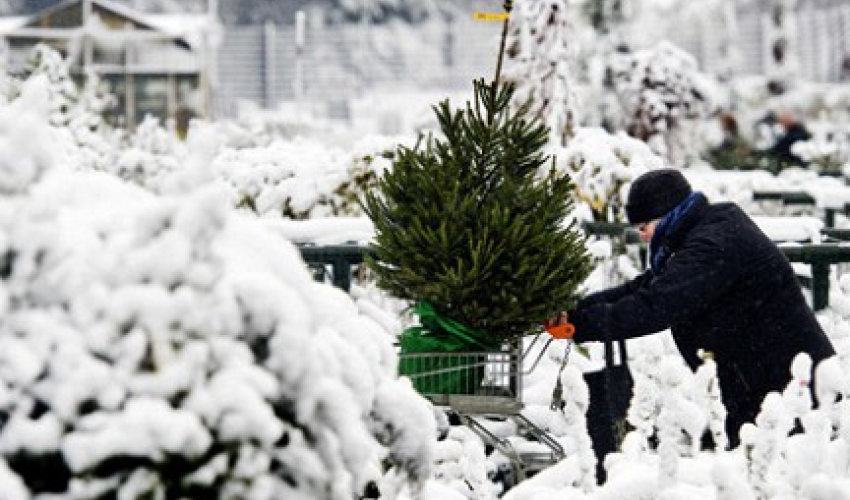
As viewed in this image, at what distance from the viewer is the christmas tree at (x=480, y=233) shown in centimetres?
415

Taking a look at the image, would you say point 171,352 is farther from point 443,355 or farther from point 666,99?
point 666,99

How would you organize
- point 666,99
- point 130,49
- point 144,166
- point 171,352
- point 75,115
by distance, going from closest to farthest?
point 171,352, point 144,166, point 75,115, point 666,99, point 130,49

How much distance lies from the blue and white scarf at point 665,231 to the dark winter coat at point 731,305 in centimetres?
Answer: 2

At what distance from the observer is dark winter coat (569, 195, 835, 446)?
176 inches

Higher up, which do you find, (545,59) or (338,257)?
(545,59)

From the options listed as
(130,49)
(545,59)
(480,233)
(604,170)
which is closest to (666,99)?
(545,59)

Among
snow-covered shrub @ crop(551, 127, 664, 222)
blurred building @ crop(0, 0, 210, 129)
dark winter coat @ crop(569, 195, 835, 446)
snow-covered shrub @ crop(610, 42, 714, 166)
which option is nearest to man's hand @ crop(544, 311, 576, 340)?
dark winter coat @ crop(569, 195, 835, 446)

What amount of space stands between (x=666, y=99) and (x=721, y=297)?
12101 millimetres

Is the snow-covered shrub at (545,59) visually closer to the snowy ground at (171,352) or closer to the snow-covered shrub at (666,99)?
the snow-covered shrub at (666,99)

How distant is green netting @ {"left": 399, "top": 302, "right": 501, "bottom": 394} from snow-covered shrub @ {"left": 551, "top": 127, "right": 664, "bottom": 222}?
5.18 meters

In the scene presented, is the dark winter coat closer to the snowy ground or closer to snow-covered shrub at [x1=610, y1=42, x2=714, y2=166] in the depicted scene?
the snowy ground

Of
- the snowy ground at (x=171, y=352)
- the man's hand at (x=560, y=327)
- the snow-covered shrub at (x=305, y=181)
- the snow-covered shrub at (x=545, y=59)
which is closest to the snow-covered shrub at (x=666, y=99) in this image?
the snow-covered shrub at (x=545, y=59)

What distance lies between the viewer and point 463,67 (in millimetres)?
54438

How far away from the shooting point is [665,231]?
4703 mm
